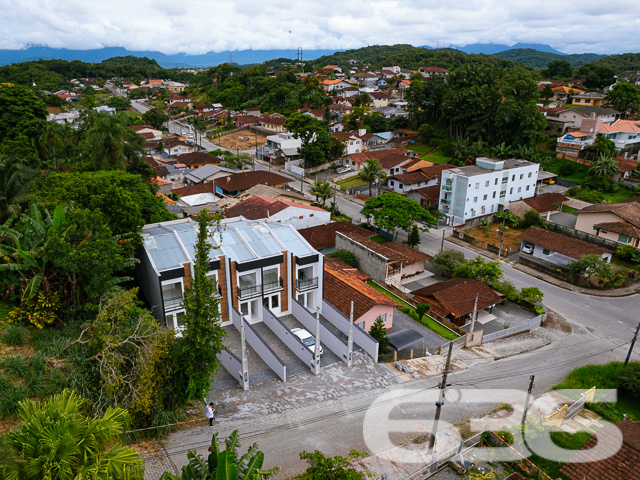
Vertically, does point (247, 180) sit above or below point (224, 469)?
below

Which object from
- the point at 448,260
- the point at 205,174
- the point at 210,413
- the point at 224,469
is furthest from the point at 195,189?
the point at 224,469

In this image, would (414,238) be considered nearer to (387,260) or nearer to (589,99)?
(387,260)

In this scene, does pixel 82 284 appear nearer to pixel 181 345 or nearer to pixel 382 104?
pixel 181 345

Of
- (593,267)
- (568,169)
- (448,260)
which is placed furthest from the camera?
(568,169)

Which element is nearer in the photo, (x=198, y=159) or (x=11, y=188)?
(x=11, y=188)

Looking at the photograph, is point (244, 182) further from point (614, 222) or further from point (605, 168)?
point (605, 168)

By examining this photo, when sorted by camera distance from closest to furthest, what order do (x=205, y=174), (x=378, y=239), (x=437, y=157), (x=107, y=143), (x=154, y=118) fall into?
(x=107, y=143) < (x=378, y=239) < (x=205, y=174) < (x=437, y=157) < (x=154, y=118)

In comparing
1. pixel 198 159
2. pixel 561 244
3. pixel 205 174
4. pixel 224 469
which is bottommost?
pixel 561 244
